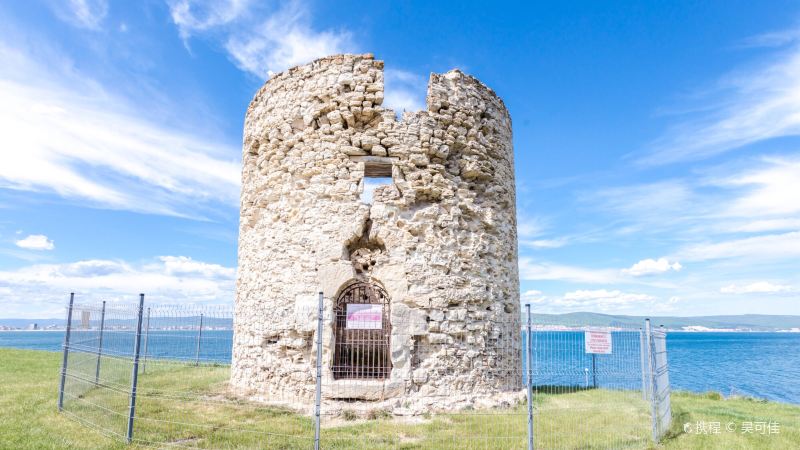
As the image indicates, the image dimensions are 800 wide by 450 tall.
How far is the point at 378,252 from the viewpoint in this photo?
372 inches

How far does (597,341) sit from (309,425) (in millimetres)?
4318

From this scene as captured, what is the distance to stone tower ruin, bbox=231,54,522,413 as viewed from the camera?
29.4ft

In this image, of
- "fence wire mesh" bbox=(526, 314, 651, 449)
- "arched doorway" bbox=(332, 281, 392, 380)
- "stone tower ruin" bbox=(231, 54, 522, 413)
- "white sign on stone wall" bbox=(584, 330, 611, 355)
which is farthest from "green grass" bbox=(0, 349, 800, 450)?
"white sign on stone wall" bbox=(584, 330, 611, 355)

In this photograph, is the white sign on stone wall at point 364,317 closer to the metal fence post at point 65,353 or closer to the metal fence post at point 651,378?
the metal fence post at point 651,378

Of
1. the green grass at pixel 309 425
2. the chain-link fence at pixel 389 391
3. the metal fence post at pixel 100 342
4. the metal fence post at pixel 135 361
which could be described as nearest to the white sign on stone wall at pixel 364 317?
the chain-link fence at pixel 389 391

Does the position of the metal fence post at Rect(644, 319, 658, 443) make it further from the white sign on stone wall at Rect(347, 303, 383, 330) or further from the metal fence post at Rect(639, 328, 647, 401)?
the white sign on stone wall at Rect(347, 303, 383, 330)

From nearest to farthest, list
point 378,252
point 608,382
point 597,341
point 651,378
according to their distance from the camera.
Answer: point 597,341, point 651,378, point 608,382, point 378,252

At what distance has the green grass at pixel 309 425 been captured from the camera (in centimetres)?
668

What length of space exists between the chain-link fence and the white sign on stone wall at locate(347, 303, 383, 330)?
2cm

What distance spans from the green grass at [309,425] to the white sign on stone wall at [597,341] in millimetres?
1202

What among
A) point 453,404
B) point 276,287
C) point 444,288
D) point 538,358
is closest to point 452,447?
point 538,358

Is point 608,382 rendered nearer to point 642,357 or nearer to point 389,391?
point 642,357

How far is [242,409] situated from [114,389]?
1.97 metres

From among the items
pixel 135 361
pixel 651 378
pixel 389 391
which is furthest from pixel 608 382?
pixel 135 361
